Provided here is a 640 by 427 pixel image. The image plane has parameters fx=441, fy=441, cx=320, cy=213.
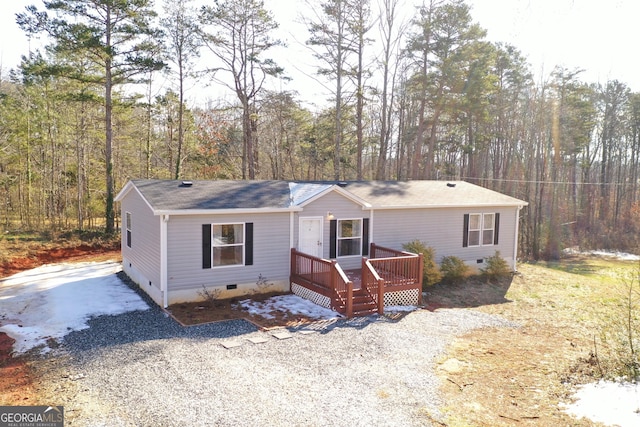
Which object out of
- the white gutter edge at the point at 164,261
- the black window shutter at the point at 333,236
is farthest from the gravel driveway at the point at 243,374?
the black window shutter at the point at 333,236

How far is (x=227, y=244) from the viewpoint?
469 inches

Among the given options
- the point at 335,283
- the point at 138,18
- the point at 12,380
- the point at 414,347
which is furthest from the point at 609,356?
the point at 138,18

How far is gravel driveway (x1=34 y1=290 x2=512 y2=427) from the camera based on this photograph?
580 cm

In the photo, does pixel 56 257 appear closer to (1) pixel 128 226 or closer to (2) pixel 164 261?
(1) pixel 128 226

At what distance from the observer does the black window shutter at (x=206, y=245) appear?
11.5 metres

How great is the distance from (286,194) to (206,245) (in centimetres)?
320

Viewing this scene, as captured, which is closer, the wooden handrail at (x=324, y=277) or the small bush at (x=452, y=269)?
the wooden handrail at (x=324, y=277)

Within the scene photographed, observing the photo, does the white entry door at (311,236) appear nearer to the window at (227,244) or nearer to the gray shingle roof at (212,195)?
the gray shingle roof at (212,195)

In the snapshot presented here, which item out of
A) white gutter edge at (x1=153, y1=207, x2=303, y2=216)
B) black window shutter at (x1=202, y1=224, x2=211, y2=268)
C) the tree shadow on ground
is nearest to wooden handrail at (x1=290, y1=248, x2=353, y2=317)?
white gutter edge at (x1=153, y1=207, x2=303, y2=216)

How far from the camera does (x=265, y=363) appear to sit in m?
7.56

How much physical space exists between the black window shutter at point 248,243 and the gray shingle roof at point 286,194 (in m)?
0.57

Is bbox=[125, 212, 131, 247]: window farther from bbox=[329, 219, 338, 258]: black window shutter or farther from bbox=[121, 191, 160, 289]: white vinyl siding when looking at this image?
bbox=[329, 219, 338, 258]: black window shutter

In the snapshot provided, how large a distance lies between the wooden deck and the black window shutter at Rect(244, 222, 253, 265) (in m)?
1.27

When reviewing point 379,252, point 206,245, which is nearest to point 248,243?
point 206,245
